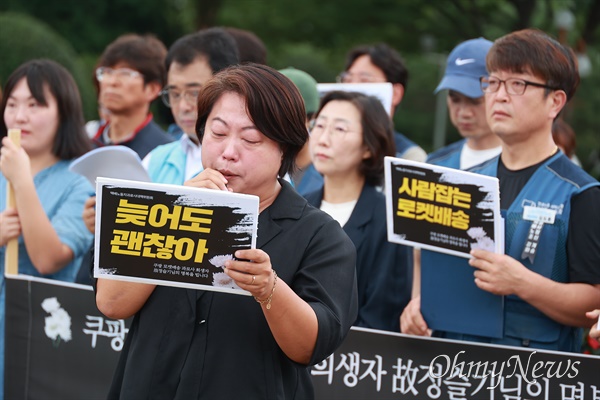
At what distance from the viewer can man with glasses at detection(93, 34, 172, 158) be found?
6.37 meters

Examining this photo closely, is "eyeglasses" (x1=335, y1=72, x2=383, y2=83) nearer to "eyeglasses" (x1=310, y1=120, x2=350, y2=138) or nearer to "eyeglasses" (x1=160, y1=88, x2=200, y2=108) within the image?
"eyeglasses" (x1=310, y1=120, x2=350, y2=138)

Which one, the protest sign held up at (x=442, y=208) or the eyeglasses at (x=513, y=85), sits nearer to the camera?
the protest sign held up at (x=442, y=208)

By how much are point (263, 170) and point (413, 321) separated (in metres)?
1.78

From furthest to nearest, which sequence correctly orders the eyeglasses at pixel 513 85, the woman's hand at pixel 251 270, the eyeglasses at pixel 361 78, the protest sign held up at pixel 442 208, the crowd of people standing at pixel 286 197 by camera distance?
the eyeglasses at pixel 361 78, the eyeglasses at pixel 513 85, the protest sign held up at pixel 442 208, the crowd of people standing at pixel 286 197, the woman's hand at pixel 251 270

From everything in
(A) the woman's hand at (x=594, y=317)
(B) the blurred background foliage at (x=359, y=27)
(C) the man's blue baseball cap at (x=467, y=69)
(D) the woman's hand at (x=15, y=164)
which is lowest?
(A) the woman's hand at (x=594, y=317)

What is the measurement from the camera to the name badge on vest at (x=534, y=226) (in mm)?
4043

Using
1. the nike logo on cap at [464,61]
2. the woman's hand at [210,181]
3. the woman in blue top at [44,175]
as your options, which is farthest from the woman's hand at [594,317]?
the woman in blue top at [44,175]

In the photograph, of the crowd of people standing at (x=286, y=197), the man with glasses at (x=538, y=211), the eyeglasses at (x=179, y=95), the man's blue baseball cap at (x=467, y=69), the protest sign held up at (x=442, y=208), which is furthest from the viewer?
the man's blue baseball cap at (x=467, y=69)

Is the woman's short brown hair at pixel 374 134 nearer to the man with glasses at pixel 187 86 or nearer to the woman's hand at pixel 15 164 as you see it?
the man with glasses at pixel 187 86

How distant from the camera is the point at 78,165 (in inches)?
175

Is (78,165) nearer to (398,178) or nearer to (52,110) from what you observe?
(52,110)

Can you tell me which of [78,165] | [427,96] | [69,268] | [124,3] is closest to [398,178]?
[78,165]

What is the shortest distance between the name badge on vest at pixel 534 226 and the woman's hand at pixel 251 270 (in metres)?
1.86

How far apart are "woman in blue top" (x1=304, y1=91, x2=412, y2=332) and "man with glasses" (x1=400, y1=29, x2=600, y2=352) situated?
37 centimetres
